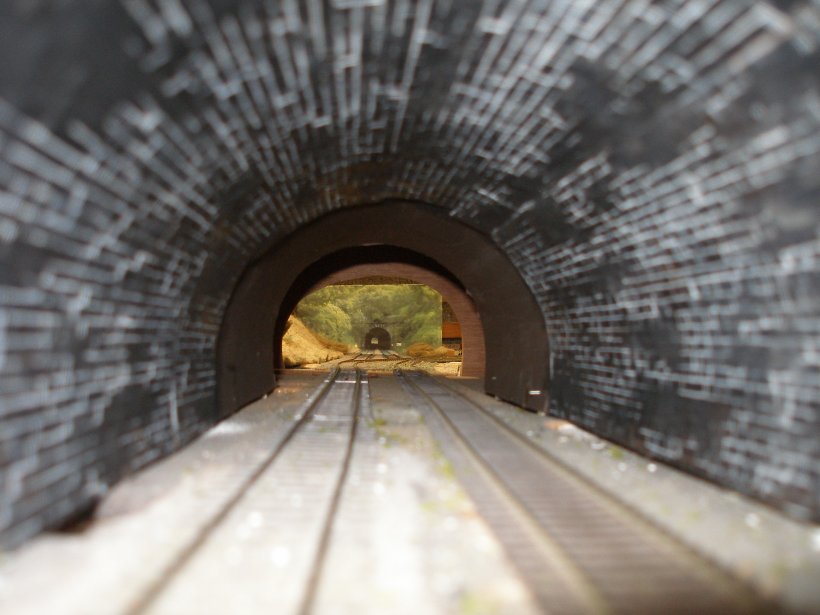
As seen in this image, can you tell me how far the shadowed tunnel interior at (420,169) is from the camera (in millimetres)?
2836

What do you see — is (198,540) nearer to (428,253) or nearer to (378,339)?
(428,253)

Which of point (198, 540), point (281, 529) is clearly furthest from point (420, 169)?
point (198, 540)

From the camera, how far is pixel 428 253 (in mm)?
11062

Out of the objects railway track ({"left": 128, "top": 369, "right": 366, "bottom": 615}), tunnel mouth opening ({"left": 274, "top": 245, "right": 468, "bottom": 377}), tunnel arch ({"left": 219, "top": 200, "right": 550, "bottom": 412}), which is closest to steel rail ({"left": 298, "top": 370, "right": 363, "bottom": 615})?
railway track ({"left": 128, "top": 369, "right": 366, "bottom": 615})

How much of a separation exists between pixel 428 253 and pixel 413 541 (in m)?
8.07

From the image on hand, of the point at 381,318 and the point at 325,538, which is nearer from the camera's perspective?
the point at 325,538

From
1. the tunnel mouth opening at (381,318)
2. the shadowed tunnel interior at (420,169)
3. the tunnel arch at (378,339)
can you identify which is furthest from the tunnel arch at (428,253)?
the tunnel arch at (378,339)

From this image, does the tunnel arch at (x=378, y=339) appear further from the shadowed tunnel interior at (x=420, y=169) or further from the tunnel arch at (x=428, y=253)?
the shadowed tunnel interior at (x=420, y=169)

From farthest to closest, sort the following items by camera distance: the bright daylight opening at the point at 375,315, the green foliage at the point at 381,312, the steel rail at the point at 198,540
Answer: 1. the green foliage at the point at 381,312
2. the bright daylight opening at the point at 375,315
3. the steel rail at the point at 198,540

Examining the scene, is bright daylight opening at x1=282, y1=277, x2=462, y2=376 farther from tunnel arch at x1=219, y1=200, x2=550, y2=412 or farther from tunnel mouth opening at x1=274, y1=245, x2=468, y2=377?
tunnel arch at x1=219, y1=200, x2=550, y2=412

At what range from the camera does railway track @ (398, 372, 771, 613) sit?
2723 mm

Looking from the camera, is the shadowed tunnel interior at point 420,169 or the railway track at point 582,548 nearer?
the railway track at point 582,548

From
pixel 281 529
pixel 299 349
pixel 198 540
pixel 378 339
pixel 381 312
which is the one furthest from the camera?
pixel 381 312

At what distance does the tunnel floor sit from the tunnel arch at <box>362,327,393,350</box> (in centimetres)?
4826
